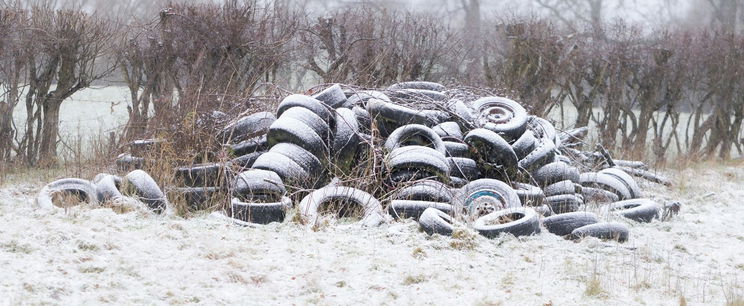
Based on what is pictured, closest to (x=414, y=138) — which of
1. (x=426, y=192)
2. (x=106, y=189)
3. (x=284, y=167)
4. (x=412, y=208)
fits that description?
(x=426, y=192)

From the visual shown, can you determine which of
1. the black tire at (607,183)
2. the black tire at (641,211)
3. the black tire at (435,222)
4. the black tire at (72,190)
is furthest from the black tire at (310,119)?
the black tire at (607,183)

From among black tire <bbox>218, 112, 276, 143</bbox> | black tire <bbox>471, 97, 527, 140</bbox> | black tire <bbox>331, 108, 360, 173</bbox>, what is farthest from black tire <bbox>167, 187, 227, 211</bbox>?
black tire <bbox>471, 97, 527, 140</bbox>

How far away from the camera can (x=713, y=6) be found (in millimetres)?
39594

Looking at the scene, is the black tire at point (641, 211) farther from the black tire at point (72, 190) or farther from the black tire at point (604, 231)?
the black tire at point (72, 190)

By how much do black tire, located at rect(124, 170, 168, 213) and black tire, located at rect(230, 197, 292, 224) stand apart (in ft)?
2.50

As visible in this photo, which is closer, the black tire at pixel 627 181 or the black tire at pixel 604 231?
the black tire at pixel 604 231

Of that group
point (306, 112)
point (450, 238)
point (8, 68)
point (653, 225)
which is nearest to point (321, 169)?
point (306, 112)

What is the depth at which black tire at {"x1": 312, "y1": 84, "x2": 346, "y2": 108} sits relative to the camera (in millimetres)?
9273

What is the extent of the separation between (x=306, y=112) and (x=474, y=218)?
203cm

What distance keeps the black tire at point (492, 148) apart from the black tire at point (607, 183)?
4.89 feet

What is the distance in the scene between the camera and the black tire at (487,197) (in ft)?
26.9

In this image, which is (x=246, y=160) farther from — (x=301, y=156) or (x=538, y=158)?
(x=538, y=158)

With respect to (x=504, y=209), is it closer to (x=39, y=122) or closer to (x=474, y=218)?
(x=474, y=218)

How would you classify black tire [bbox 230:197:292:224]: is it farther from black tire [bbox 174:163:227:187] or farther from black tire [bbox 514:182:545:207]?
black tire [bbox 514:182:545:207]
